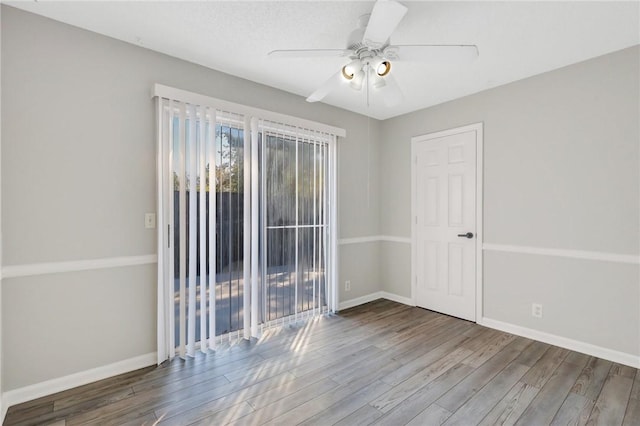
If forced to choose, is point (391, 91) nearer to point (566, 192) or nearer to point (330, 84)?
point (330, 84)

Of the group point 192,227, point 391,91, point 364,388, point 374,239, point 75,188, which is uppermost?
point 391,91

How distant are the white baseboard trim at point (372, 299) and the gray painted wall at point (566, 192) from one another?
106cm

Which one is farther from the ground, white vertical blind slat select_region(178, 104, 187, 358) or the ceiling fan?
the ceiling fan

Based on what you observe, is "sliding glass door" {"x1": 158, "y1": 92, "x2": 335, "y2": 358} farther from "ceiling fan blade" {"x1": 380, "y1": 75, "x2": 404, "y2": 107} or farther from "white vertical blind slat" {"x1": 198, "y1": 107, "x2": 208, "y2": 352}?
"ceiling fan blade" {"x1": 380, "y1": 75, "x2": 404, "y2": 107}

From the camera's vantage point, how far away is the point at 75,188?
221 centimetres

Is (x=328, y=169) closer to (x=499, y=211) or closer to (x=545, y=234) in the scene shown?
(x=499, y=211)

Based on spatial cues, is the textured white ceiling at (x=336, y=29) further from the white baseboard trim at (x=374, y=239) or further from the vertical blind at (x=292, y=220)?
the white baseboard trim at (x=374, y=239)

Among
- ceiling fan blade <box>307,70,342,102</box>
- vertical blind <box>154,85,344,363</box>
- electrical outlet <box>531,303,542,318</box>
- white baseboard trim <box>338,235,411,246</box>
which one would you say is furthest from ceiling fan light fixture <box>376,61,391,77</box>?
electrical outlet <box>531,303,542,318</box>

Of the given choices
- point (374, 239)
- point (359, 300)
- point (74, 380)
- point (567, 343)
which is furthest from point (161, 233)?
point (567, 343)

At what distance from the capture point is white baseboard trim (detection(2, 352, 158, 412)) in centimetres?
200

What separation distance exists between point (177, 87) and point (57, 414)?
246 cm

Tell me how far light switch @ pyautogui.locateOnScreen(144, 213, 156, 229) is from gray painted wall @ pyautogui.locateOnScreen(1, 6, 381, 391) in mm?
35

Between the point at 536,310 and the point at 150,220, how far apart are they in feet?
11.8

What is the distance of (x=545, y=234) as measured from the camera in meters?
2.95
